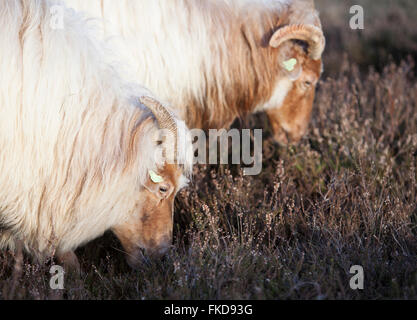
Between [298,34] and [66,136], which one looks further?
[298,34]

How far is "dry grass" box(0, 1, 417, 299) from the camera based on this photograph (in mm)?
3006

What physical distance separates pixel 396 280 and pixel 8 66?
2555 mm

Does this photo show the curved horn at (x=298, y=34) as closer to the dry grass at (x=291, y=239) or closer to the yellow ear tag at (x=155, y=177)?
the dry grass at (x=291, y=239)

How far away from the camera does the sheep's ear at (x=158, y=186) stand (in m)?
3.11

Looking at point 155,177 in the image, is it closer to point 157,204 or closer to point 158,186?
point 158,186

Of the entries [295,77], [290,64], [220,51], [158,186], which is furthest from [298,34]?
[158,186]

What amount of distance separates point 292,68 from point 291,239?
5.25ft

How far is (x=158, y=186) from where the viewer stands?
10.4ft

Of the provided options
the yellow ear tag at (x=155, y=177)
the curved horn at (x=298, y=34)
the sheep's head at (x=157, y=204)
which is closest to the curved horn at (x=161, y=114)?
the sheep's head at (x=157, y=204)

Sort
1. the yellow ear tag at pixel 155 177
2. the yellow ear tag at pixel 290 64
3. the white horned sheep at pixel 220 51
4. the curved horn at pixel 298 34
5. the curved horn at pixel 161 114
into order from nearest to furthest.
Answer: the curved horn at pixel 161 114
the yellow ear tag at pixel 155 177
the white horned sheep at pixel 220 51
the curved horn at pixel 298 34
the yellow ear tag at pixel 290 64

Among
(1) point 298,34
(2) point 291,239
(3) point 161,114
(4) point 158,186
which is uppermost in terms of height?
(1) point 298,34

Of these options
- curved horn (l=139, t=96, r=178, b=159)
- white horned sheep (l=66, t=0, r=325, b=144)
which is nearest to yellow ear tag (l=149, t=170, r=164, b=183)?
curved horn (l=139, t=96, r=178, b=159)

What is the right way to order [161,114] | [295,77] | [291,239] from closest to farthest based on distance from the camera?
[161,114], [291,239], [295,77]
